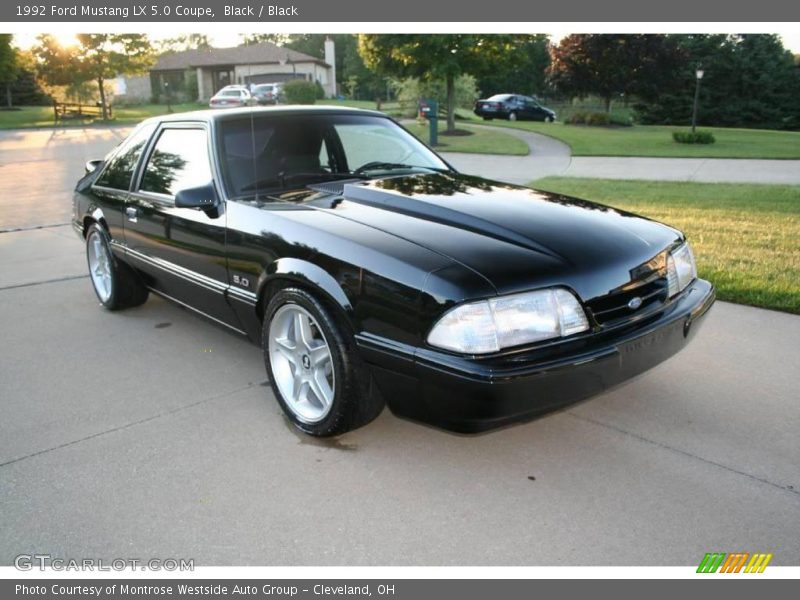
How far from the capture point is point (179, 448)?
3191 millimetres

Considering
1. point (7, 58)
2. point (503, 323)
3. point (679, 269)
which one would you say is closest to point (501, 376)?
point (503, 323)

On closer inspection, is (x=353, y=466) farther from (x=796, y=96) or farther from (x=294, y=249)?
(x=796, y=96)

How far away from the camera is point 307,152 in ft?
13.2

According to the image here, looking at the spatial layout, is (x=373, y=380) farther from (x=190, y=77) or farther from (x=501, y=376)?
(x=190, y=77)

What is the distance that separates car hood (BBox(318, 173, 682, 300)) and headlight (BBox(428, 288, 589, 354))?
6 cm

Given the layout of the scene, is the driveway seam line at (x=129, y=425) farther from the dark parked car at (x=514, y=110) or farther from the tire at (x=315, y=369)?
the dark parked car at (x=514, y=110)

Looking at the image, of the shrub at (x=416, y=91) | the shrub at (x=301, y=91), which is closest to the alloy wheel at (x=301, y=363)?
the shrub at (x=301, y=91)

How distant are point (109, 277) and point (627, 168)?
12.3 metres

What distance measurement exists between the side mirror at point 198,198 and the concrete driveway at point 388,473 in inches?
39.9

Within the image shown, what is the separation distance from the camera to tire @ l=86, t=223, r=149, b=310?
5027mm

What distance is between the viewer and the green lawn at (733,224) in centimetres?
531

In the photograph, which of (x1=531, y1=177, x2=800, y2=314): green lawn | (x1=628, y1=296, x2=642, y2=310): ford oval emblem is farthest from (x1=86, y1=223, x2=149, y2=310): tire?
(x1=531, y1=177, x2=800, y2=314): green lawn

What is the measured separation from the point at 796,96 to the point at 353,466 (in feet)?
141
